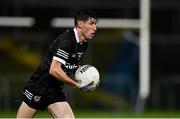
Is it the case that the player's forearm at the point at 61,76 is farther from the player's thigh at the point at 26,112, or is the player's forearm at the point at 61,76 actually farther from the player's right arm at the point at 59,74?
the player's thigh at the point at 26,112

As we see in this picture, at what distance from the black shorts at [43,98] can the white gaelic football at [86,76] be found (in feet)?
0.95

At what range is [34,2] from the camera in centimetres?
2025

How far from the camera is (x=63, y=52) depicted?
1011 centimetres

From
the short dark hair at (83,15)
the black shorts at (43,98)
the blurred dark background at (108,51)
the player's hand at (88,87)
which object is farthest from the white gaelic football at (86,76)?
the blurred dark background at (108,51)

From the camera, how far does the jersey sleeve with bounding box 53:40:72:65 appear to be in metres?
10.1

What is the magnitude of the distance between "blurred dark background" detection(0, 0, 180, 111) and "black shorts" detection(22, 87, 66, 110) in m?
9.30

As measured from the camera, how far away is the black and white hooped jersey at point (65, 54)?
1012cm

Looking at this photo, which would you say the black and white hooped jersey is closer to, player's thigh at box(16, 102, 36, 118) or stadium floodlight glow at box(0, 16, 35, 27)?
player's thigh at box(16, 102, 36, 118)

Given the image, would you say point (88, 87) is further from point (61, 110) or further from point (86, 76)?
point (61, 110)

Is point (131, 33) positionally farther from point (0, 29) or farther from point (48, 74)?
point (48, 74)

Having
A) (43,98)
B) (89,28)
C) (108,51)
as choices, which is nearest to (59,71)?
(43,98)

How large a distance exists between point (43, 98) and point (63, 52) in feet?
2.16

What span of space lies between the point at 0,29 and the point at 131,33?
Result: 3052mm

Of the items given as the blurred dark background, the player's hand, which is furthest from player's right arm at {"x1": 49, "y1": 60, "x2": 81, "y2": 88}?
the blurred dark background
